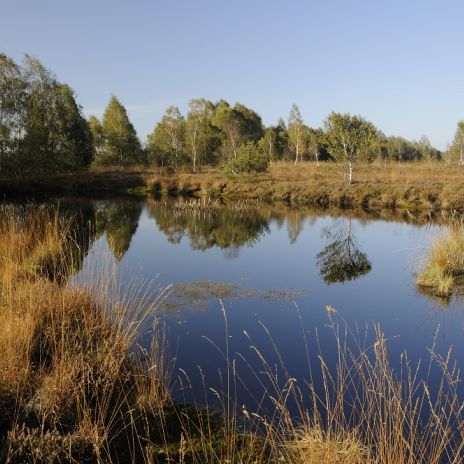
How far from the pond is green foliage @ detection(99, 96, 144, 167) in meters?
25.0

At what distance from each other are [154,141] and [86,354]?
45418 mm

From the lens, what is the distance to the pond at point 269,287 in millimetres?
6152

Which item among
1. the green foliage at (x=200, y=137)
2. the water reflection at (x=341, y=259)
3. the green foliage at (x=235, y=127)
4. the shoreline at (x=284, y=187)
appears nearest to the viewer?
the water reflection at (x=341, y=259)

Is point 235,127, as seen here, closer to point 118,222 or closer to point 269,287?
point 118,222

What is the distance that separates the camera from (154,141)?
Result: 158 ft

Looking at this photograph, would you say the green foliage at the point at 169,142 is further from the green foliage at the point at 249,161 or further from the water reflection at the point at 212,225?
the water reflection at the point at 212,225

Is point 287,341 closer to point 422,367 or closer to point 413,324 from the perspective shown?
point 422,367

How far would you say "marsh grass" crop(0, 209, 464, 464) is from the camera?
3135 mm

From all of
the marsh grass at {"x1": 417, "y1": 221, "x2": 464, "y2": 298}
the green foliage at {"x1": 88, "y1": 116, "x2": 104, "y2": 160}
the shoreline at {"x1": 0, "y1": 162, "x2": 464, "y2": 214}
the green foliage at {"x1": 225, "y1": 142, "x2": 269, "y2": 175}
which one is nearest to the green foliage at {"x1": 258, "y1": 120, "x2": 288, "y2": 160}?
the shoreline at {"x1": 0, "y1": 162, "x2": 464, "y2": 214}

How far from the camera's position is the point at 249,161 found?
33406 mm

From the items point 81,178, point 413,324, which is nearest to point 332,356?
point 413,324

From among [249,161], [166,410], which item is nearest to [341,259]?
[166,410]

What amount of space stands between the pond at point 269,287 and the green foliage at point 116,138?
81.9ft

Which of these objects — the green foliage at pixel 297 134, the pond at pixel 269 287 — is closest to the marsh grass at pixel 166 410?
the pond at pixel 269 287
